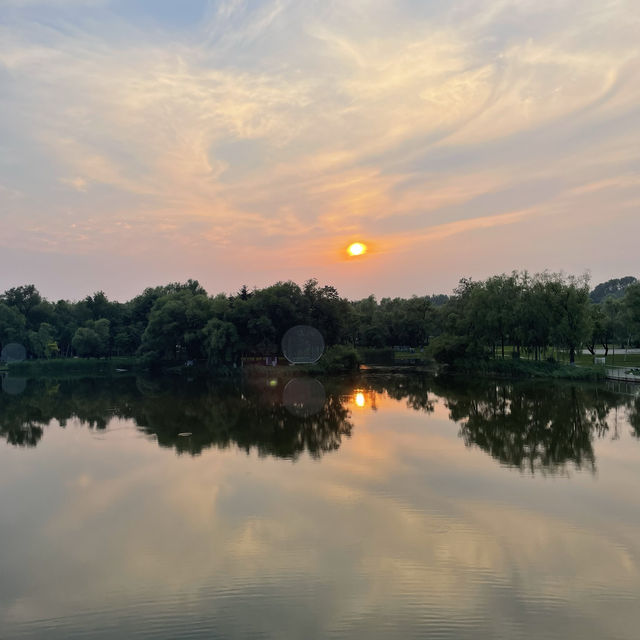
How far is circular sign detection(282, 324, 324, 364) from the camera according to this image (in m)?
74.6

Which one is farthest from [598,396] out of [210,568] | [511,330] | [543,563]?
[210,568]

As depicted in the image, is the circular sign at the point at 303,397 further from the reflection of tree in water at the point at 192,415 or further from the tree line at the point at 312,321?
the tree line at the point at 312,321

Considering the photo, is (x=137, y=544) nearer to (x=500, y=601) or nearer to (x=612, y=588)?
(x=500, y=601)

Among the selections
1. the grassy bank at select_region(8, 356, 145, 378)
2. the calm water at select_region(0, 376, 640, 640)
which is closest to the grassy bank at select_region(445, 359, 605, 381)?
the calm water at select_region(0, 376, 640, 640)

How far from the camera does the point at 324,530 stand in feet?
45.4

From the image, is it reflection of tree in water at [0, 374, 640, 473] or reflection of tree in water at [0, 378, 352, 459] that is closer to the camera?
reflection of tree in water at [0, 374, 640, 473]

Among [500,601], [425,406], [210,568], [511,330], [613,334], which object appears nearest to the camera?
[500,601]

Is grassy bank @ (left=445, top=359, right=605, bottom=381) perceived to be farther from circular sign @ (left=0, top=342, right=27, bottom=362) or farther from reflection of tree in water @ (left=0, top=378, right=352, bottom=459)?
circular sign @ (left=0, top=342, right=27, bottom=362)

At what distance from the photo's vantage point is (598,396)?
3809 centimetres

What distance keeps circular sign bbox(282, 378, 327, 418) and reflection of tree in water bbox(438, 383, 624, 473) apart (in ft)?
30.8

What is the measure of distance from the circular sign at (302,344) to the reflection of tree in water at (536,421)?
3311 centimetres

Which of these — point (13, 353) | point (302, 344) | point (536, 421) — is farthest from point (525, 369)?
point (13, 353)

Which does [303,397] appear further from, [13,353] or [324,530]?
[13,353]

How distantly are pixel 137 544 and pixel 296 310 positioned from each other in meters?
60.1
